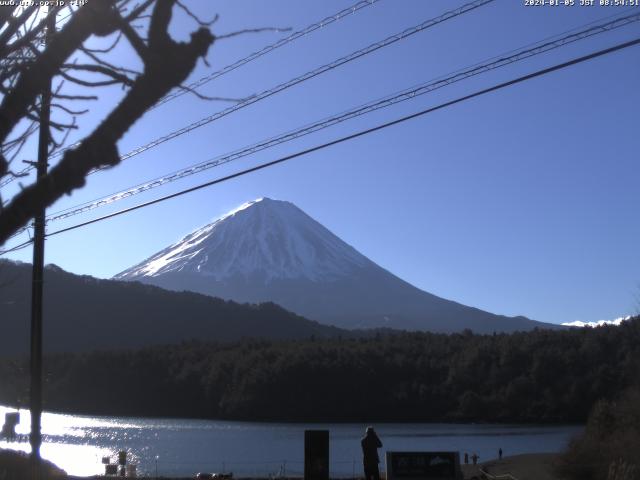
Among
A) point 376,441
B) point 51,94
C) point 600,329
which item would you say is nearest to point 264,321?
point 600,329

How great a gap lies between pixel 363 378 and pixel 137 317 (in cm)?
5164

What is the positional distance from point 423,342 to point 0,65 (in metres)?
104

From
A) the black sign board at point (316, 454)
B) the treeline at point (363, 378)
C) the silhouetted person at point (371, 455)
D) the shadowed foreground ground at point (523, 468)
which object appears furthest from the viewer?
the treeline at point (363, 378)

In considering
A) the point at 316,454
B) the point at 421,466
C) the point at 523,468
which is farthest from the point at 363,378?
the point at 316,454

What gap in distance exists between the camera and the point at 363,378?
9394 cm

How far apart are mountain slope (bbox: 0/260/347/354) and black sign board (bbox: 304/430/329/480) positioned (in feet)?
334

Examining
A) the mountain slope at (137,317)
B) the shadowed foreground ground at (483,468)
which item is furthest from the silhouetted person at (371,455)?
the mountain slope at (137,317)

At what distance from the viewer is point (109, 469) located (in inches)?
1179

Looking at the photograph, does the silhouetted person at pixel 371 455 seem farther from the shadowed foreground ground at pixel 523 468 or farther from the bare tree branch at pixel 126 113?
the bare tree branch at pixel 126 113

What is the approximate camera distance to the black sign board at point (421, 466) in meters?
15.1

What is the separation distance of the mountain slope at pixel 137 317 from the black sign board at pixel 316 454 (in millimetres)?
101723

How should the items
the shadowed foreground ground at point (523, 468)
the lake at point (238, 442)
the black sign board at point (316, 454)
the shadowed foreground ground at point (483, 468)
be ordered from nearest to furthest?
the shadowed foreground ground at point (483, 468), the black sign board at point (316, 454), the shadowed foreground ground at point (523, 468), the lake at point (238, 442)

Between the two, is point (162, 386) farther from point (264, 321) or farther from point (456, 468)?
point (456, 468)

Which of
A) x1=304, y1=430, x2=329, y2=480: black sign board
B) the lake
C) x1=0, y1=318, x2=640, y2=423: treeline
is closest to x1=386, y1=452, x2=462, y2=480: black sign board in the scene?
x1=304, y1=430, x2=329, y2=480: black sign board
